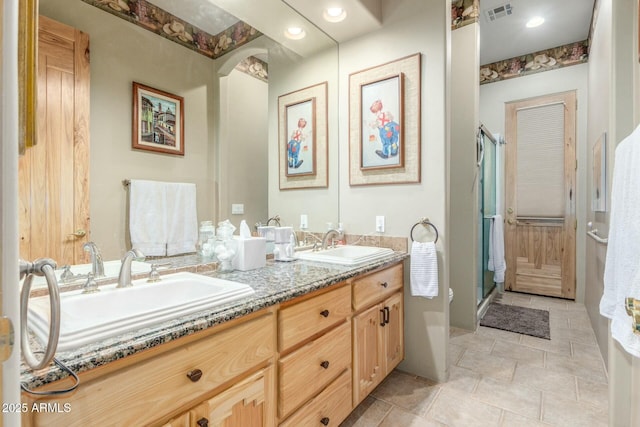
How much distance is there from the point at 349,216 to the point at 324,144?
1.95 ft

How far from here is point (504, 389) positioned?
2.00 metres

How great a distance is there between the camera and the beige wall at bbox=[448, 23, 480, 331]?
2.76 metres

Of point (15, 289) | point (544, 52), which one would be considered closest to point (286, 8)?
point (15, 289)

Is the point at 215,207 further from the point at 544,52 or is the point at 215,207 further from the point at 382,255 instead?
the point at 544,52

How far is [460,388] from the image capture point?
6.66 ft

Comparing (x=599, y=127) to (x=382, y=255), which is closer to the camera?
(x=382, y=255)

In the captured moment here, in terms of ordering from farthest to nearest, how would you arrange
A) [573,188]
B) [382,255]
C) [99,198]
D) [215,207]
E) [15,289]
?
[573,188] < [382,255] < [215,207] < [99,198] < [15,289]

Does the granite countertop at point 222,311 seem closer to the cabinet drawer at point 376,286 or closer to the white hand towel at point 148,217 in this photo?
the cabinet drawer at point 376,286

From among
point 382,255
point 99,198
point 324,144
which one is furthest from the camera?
point 324,144

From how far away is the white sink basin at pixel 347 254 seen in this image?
178cm

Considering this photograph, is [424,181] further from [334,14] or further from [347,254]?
[334,14]

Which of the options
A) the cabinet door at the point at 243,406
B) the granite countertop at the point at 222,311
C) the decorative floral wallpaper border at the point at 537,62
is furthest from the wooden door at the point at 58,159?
the decorative floral wallpaper border at the point at 537,62

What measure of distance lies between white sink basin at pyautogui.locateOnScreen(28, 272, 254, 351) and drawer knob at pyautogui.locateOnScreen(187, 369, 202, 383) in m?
0.16

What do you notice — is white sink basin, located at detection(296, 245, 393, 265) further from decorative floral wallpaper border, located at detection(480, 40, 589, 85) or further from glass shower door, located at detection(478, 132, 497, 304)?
decorative floral wallpaper border, located at detection(480, 40, 589, 85)
